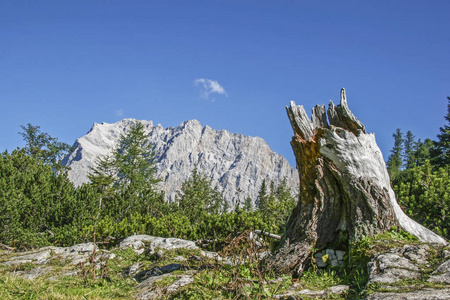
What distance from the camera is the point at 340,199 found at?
7.23m

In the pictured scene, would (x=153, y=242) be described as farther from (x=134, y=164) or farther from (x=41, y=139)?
(x=41, y=139)

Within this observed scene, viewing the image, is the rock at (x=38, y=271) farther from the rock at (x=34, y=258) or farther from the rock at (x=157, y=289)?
the rock at (x=157, y=289)

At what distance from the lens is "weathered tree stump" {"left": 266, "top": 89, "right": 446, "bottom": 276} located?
6730mm

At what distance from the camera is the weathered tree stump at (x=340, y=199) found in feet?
22.1

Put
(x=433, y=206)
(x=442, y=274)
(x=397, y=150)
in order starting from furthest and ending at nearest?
1. (x=397, y=150)
2. (x=433, y=206)
3. (x=442, y=274)

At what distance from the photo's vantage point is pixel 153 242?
41.2 ft

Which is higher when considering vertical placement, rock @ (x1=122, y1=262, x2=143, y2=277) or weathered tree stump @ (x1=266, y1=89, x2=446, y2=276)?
weathered tree stump @ (x1=266, y1=89, x2=446, y2=276)

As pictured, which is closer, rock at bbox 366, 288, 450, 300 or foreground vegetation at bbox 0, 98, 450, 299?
rock at bbox 366, 288, 450, 300

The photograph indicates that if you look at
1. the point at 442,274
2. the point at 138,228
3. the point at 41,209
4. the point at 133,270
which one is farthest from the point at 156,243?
the point at 442,274

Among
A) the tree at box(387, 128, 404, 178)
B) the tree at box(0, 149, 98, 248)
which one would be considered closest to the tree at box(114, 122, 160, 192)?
the tree at box(0, 149, 98, 248)

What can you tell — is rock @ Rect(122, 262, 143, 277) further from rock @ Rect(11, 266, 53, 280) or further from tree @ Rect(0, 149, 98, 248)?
tree @ Rect(0, 149, 98, 248)

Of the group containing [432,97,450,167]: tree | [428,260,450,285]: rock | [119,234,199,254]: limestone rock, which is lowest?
[428,260,450,285]: rock

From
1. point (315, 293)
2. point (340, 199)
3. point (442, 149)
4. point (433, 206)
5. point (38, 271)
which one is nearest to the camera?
point (315, 293)

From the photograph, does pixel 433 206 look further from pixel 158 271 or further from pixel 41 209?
pixel 41 209
